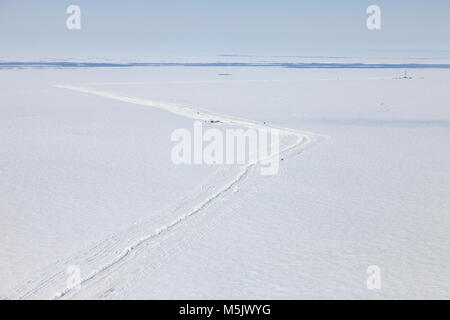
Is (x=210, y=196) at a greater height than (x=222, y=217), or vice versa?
(x=210, y=196)

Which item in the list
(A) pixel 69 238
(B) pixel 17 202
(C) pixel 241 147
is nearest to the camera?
(A) pixel 69 238

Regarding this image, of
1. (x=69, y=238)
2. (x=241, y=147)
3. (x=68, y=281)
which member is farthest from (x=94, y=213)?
(x=241, y=147)

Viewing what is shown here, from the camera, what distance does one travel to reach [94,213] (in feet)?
30.7

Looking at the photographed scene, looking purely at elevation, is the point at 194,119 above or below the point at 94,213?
above

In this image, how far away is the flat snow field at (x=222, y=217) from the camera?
6723 millimetres

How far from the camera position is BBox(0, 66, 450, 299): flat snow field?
22.1 ft

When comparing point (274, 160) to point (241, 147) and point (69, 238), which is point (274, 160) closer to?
point (241, 147)

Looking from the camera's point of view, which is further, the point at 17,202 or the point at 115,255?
the point at 17,202

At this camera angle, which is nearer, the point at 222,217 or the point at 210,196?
the point at 222,217

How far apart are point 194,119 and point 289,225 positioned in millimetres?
13104

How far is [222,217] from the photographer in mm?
9219
